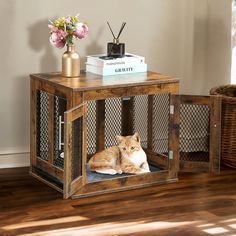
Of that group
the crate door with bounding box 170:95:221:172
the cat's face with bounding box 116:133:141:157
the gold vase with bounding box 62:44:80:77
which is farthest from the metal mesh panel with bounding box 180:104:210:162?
the gold vase with bounding box 62:44:80:77

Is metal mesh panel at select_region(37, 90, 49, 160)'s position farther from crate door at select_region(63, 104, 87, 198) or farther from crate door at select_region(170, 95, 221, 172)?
crate door at select_region(170, 95, 221, 172)

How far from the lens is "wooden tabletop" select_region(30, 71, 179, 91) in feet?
12.4

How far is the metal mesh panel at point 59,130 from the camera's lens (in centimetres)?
387

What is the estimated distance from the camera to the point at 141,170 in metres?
4.04

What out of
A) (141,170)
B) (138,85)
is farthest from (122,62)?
(141,170)

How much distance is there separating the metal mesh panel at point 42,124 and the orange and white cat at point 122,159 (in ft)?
0.94

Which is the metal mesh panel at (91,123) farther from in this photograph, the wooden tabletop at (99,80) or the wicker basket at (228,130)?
the wicker basket at (228,130)

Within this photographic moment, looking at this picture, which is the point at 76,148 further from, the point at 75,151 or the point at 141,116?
the point at 141,116

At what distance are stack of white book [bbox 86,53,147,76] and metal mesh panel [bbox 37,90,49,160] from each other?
319 mm

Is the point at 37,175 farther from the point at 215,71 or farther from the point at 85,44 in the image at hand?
the point at 215,71

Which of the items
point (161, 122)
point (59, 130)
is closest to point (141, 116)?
point (161, 122)

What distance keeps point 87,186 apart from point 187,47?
4.49 ft

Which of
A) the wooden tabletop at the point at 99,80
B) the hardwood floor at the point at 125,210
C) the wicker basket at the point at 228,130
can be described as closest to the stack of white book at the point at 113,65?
the wooden tabletop at the point at 99,80

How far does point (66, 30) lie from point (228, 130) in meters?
1.18
